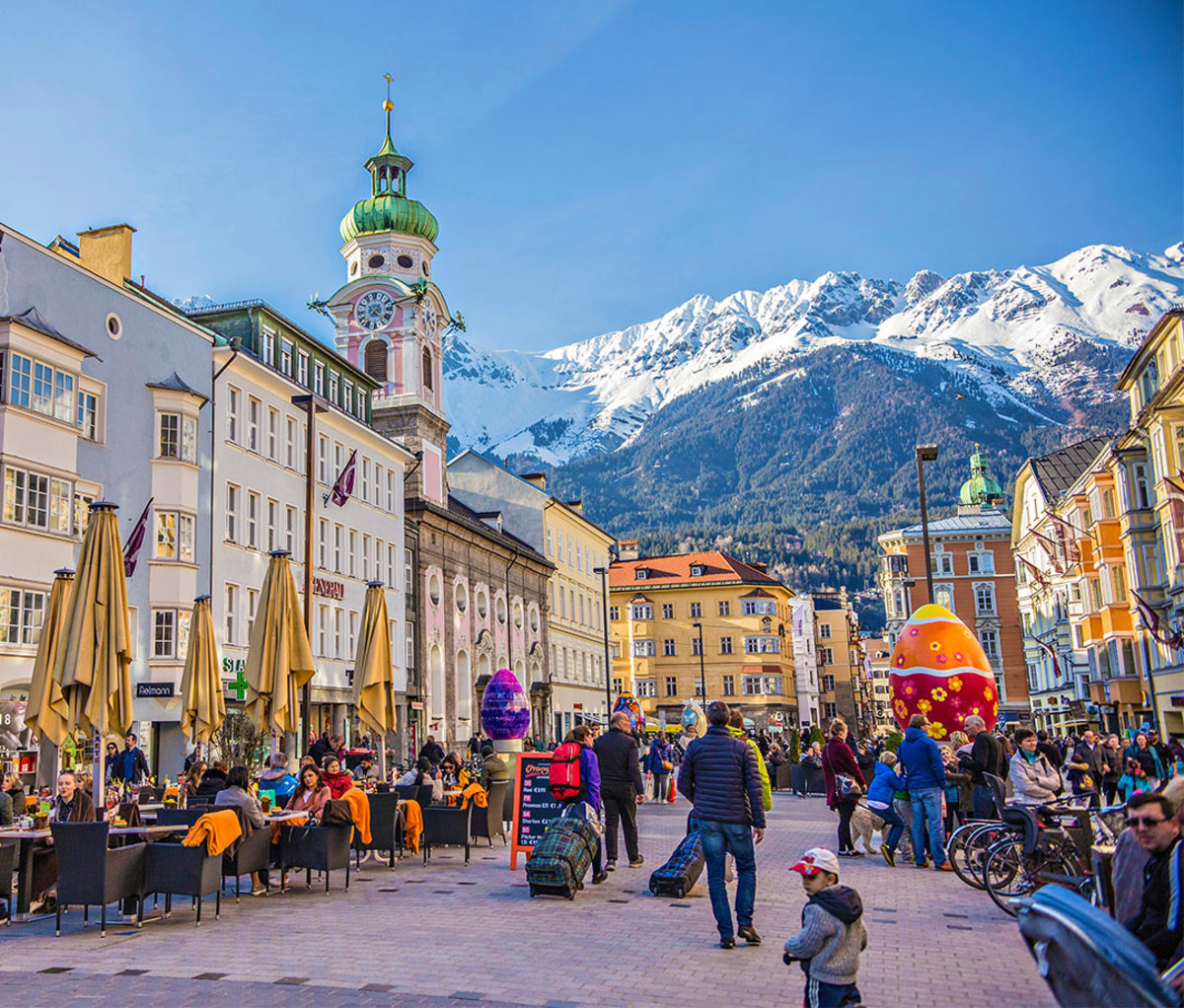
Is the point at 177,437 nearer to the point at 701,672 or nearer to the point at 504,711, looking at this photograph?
the point at 504,711

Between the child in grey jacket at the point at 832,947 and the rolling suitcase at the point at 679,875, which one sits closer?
the child in grey jacket at the point at 832,947

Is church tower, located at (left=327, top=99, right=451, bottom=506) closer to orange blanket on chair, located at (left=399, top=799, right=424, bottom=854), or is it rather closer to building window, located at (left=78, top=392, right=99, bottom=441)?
building window, located at (left=78, top=392, right=99, bottom=441)

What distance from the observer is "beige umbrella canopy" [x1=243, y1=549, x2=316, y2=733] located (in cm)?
1795

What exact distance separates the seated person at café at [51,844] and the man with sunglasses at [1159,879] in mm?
9782

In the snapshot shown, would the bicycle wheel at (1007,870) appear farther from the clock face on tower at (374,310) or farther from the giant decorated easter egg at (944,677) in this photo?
the clock face on tower at (374,310)

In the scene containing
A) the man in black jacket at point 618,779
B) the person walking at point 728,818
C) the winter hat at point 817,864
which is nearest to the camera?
the winter hat at point 817,864

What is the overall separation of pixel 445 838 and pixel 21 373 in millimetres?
16760

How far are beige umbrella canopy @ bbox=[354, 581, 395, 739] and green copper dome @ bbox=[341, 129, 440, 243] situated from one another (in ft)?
139

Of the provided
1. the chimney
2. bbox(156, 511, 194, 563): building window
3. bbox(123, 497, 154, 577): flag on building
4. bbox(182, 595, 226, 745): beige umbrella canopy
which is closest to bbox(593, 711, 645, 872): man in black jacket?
bbox(182, 595, 226, 745): beige umbrella canopy

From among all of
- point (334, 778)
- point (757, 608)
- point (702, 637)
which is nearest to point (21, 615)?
point (334, 778)

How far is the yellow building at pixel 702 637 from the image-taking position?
87125 mm

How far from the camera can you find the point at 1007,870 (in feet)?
36.8

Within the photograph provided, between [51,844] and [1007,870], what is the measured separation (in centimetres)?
1018

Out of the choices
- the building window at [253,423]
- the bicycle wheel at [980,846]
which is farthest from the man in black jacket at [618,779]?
the building window at [253,423]
